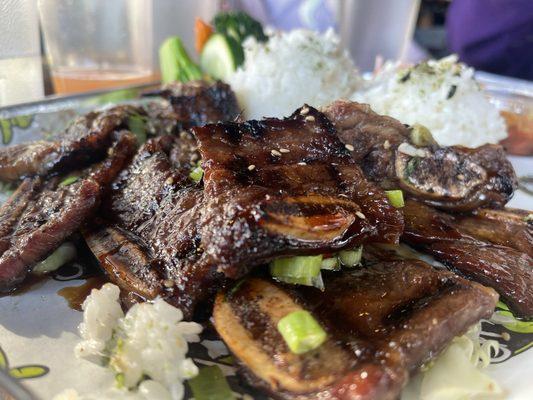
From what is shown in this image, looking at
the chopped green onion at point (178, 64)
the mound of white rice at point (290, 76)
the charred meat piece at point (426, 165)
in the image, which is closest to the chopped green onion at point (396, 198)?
the charred meat piece at point (426, 165)

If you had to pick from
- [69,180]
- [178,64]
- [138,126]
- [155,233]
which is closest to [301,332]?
[155,233]

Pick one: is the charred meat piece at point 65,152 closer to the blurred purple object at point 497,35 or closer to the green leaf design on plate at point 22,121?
the green leaf design on plate at point 22,121

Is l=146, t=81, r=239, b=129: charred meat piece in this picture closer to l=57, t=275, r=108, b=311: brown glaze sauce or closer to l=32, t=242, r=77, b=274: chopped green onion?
l=32, t=242, r=77, b=274: chopped green onion

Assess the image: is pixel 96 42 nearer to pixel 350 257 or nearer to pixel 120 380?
pixel 350 257

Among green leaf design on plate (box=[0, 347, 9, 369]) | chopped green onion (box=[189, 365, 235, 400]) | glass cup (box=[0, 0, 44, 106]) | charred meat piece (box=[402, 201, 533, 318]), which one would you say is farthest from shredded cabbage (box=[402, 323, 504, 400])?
glass cup (box=[0, 0, 44, 106])

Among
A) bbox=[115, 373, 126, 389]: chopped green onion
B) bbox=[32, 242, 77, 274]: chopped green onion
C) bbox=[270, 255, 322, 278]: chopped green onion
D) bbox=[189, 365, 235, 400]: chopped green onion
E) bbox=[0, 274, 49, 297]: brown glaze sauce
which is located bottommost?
bbox=[0, 274, 49, 297]: brown glaze sauce

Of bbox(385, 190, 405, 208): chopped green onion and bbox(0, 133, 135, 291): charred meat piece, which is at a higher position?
bbox(385, 190, 405, 208): chopped green onion
